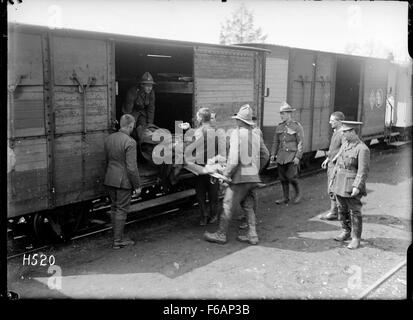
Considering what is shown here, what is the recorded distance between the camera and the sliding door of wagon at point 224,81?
29.6 feet

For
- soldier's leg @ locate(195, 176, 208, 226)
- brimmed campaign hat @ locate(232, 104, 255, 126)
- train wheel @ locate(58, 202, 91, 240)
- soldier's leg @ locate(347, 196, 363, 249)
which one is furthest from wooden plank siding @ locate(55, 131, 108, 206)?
soldier's leg @ locate(347, 196, 363, 249)

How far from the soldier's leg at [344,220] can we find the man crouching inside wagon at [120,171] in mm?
3260

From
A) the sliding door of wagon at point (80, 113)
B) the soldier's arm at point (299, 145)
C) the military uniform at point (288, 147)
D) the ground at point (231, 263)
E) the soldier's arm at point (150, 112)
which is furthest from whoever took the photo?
the military uniform at point (288, 147)

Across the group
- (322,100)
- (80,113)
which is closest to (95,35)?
(80,113)

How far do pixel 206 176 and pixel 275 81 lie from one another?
4.81m

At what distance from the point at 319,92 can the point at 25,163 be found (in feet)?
31.8

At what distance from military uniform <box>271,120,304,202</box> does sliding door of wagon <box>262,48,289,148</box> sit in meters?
2.18

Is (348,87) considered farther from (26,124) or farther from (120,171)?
(26,124)

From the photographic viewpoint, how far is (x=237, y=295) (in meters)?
5.69

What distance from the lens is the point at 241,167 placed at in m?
7.20

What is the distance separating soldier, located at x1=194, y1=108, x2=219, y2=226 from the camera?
7855 mm

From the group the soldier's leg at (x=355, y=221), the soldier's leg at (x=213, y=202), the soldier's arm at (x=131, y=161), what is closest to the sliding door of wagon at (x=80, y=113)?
the soldier's arm at (x=131, y=161)

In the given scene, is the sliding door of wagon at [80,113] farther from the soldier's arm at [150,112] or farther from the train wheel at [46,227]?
the soldier's arm at [150,112]

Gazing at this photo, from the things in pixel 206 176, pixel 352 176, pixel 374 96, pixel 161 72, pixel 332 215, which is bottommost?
pixel 332 215
